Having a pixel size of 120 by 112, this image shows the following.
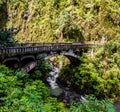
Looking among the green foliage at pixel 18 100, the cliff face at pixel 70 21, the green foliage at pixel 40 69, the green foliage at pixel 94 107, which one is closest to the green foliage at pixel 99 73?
the green foliage at pixel 40 69

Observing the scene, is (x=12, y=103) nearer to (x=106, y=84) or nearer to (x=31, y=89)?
(x=31, y=89)

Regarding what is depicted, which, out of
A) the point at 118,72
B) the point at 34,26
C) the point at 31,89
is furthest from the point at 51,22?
the point at 31,89

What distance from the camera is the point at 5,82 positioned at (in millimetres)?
24578

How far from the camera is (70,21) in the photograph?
289 ft

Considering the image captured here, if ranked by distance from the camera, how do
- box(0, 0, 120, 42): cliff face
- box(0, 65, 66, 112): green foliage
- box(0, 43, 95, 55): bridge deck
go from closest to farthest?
box(0, 65, 66, 112): green foliage, box(0, 43, 95, 55): bridge deck, box(0, 0, 120, 42): cliff face

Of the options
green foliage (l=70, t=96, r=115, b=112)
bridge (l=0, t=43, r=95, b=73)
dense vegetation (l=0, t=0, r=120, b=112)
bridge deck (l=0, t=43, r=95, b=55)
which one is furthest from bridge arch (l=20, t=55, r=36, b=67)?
green foliage (l=70, t=96, r=115, b=112)

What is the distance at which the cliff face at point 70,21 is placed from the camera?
87625mm

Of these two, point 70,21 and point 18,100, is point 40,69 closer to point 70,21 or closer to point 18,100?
point 18,100

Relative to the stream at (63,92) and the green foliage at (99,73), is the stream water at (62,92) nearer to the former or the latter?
the stream at (63,92)

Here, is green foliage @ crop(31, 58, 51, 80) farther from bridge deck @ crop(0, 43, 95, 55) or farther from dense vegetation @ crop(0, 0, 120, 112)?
bridge deck @ crop(0, 43, 95, 55)

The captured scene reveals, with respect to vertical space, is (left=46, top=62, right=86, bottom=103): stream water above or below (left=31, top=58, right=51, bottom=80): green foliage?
below

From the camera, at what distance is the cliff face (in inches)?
3450

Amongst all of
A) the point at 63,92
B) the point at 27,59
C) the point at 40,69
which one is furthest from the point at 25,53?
the point at 63,92

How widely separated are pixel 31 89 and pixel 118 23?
66030 mm
